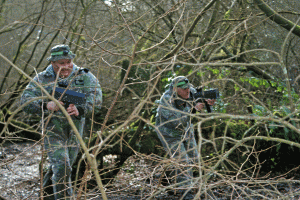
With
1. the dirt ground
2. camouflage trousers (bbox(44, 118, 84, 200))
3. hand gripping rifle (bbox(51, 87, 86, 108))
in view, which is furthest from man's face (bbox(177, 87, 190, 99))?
hand gripping rifle (bbox(51, 87, 86, 108))

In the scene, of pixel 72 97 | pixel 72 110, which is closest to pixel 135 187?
pixel 72 110

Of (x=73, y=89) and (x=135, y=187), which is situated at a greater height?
(x=73, y=89)

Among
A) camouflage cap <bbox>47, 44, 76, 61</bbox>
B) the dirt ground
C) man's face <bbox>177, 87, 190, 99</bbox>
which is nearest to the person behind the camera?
the dirt ground

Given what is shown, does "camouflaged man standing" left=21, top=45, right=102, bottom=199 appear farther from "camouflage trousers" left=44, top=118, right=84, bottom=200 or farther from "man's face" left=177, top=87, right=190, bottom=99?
"man's face" left=177, top=87, right=190, bottom=99

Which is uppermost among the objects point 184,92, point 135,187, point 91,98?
point 91,98

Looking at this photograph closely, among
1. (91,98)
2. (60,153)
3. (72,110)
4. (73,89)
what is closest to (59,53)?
(73,89)

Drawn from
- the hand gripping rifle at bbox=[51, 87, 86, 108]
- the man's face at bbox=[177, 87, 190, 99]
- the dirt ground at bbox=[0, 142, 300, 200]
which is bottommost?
the dirt ground at bbox=[0, 142, 300, 200]

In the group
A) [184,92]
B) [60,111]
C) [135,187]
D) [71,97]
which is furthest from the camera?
[184,92]

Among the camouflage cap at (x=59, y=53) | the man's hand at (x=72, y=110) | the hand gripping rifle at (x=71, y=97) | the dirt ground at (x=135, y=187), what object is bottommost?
the dirt ground at (x=135, y=187)

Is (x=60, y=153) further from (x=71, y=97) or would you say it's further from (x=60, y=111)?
(x=71, y=97)

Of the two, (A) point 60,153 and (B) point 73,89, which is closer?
(A) point 60,153

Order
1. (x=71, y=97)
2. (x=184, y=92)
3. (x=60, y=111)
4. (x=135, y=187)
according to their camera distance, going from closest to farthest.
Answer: (x=71, y=97)
(x=135, y=187)
(x=60, y=111)
(x=184, y=92)

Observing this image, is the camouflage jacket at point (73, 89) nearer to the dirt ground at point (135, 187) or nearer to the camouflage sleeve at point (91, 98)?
the camouflage sleeve at point (91, 98)

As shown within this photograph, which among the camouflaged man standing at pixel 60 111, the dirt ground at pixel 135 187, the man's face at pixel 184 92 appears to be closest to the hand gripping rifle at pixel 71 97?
the camouflaged man standing at pixel 60 111
